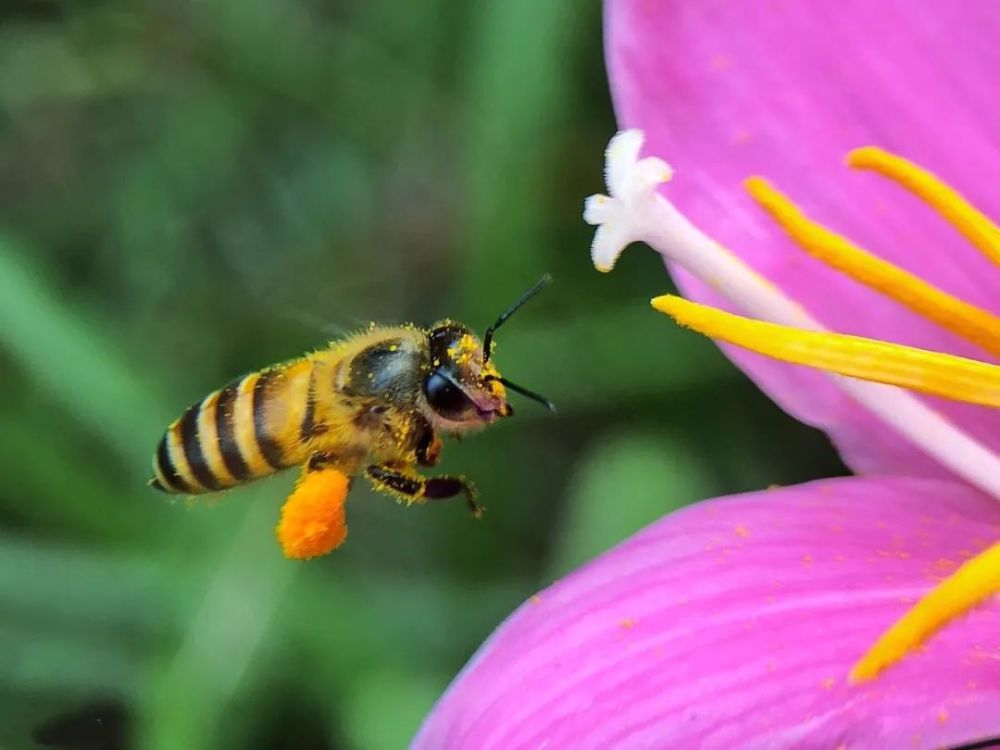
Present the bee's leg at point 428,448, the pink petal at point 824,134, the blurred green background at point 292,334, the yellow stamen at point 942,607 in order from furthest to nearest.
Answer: the blurred green background at point 292,334 < the bee's leg at point 428,448 < the pink petal at point 824,134 < the yellow stamen at point 942,607

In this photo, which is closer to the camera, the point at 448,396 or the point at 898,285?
the point at 898,285

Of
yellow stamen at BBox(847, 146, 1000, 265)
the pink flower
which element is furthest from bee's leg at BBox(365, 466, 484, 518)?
yellow stamen at BBox(847, 146, 1000, 265)

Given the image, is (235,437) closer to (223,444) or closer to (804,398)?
(223,444)

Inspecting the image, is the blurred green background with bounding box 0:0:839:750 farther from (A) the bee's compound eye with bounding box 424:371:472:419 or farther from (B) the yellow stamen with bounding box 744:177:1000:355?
(B) the yellow stamen with bounding box 744:177:1000:355

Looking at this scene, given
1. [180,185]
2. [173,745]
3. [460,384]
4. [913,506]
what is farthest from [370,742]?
[180,185]

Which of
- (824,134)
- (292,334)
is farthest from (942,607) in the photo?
(292,334)

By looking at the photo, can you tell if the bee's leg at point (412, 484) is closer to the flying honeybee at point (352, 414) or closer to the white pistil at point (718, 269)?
the flying honeybee at point (352, 414)

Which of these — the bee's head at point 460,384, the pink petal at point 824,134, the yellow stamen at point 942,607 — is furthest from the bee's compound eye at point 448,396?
the yellow stamen at point 942,607
